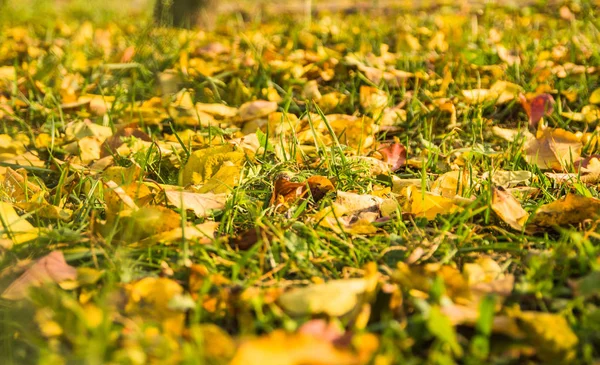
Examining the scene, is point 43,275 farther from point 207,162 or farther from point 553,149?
point 553,149

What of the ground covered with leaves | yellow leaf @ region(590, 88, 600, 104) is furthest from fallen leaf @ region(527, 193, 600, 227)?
yellow leaf @ region(590, 88, 600, 104)

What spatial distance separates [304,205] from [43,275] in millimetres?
611

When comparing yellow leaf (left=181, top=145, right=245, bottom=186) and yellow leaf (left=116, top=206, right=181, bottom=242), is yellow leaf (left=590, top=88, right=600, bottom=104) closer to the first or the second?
yellow leaf (left=181, top=145, right=245, bottom=186)

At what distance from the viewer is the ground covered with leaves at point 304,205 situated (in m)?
1.09

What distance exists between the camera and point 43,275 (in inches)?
49.9

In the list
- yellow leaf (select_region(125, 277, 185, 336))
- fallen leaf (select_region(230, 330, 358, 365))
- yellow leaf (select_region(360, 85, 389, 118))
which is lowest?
yellow leaf (select_region(125, 277, 185, 336))

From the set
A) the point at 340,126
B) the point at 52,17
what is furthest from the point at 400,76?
the point at 52,17

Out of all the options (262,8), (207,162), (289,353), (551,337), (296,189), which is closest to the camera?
(289,353)

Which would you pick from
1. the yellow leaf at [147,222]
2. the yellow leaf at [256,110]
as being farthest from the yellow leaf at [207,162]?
the yellow leaf at [256,110]

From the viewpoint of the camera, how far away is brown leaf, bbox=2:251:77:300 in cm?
123

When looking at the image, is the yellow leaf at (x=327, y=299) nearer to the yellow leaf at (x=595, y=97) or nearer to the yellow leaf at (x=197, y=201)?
the yellow leaf at (x=197, y=201)

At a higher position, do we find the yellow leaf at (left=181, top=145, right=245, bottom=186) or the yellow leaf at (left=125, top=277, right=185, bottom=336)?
the yellow leaf at (left=181, top=145, right=245, bottom=186)

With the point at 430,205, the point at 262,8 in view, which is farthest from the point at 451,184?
the point at 262,8

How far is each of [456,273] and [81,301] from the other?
728 millimetres
